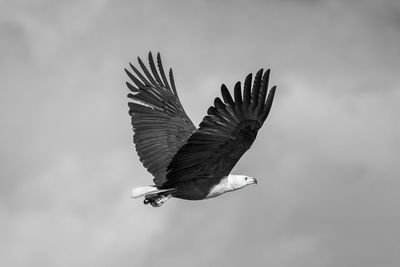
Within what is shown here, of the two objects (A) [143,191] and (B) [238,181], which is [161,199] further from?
(B) [238,181]

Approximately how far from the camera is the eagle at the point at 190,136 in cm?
1569

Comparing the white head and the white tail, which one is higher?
the white tail

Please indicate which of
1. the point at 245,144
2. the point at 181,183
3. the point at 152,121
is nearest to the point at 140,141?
the point at 152,121

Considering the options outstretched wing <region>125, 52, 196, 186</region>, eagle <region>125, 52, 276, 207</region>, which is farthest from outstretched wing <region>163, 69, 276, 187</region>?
outstretched wing <region>125, 52, 196, 186</region>

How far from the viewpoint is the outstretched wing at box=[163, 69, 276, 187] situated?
15.6 meters

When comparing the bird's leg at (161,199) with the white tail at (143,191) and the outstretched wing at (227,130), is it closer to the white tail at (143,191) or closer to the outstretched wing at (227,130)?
the white tail at (143,191)

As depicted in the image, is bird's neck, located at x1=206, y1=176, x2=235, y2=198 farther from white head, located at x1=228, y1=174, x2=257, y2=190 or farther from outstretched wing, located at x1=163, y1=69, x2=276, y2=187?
outstretched wing, located at x1=163, y1=69, x2=276, y2=187

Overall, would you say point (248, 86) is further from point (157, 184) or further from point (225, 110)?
point (157, 184)

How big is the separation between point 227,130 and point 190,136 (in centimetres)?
134

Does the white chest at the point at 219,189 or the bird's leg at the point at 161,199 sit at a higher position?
the bird's leg at the point at 161,199

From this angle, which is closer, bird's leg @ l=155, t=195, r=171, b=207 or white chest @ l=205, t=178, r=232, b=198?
white chest @ l=205, t=178, r=232, b=198

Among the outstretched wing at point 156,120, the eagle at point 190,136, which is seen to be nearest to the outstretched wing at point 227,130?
the eagle at point 190,136

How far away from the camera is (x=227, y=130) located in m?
16.0

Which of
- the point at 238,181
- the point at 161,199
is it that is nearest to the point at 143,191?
the point at 161,199
